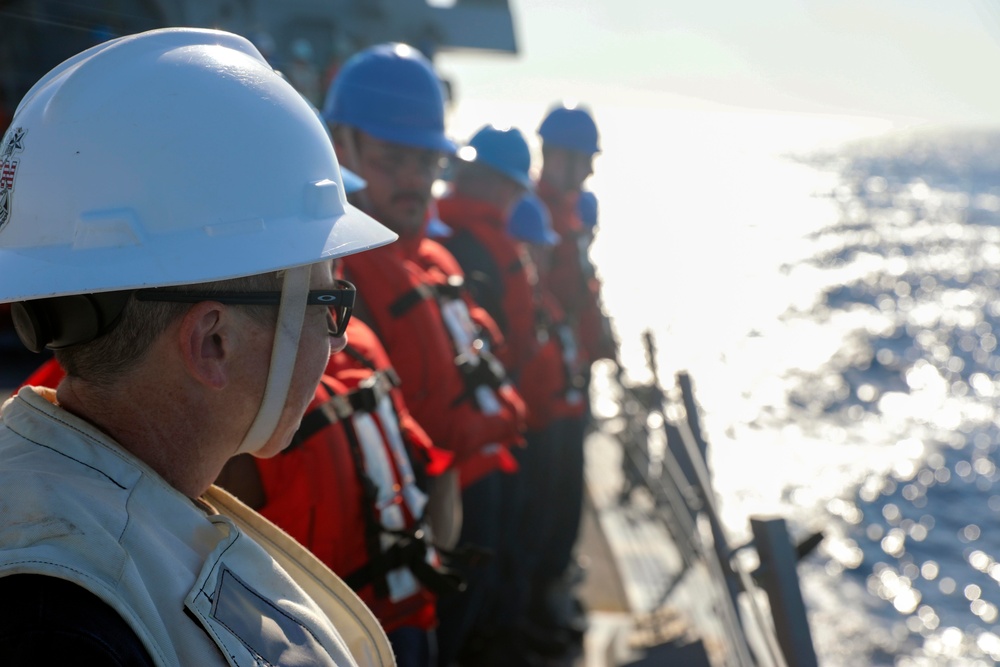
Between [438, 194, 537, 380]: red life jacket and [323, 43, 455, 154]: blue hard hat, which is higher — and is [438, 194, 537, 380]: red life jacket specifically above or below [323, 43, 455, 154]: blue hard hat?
below

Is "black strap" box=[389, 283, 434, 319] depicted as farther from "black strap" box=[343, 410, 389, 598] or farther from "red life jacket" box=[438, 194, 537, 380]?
"red life jacket" box=[438, 194, 537, 380]

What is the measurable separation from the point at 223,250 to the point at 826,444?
25910 mm

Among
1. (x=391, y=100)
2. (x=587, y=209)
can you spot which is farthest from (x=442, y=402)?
(x=587, y=209)

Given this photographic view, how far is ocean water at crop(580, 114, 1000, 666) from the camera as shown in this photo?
16922 mm

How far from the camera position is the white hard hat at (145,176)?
1.07 meters

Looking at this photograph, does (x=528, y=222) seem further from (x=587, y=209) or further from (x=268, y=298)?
(x=268, y=298)

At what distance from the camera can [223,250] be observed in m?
1.12

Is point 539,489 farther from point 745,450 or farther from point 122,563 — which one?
point 745,450

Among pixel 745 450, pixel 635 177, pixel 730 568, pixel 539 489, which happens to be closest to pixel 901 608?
pixel 745 450

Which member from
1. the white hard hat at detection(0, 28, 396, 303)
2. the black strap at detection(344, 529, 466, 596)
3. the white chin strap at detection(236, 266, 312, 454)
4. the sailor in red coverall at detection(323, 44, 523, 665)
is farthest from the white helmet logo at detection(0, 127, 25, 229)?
the sailor in red coverall at detection(323, 44, 523, 665)

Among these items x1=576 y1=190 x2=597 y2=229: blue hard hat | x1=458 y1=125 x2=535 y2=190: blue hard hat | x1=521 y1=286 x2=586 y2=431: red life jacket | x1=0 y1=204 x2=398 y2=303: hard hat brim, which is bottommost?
x1=521 y1=286 x2=586 y2=431: red life jacket

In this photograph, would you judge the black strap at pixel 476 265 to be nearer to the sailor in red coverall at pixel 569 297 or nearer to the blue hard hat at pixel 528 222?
the blue hard hat at pixel 528 222


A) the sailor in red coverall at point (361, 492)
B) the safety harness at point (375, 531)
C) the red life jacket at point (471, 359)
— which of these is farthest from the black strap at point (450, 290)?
the safety harness at point (375, 531)

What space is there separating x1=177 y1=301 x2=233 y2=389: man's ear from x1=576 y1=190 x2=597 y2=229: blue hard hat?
5151 millimetres
